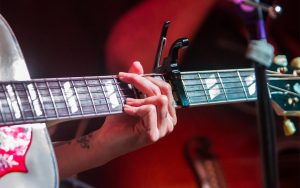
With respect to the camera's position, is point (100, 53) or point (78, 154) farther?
point (100, 53)

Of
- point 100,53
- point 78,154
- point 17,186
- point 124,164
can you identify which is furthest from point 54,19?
point 17,186

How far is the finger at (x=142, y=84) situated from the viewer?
3.30 ft

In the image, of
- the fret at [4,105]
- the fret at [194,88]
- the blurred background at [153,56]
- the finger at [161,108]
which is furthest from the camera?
the blurred background at [153,56]

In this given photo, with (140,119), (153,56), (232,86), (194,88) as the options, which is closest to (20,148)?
(140,119)

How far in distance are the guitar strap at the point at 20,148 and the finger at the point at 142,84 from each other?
0.18m

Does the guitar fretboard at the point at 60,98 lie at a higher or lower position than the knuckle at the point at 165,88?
higher

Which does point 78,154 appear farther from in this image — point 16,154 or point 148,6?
point 148,6

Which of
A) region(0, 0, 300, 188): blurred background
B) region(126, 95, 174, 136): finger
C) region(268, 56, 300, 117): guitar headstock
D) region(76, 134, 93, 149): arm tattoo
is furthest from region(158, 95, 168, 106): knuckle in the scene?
region(0, 0, 300, 188): blurred background

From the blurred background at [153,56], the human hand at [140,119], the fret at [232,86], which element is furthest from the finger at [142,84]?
the blurred background at [153,56]

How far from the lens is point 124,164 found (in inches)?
64.6

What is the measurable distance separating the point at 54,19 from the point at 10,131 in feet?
2.35

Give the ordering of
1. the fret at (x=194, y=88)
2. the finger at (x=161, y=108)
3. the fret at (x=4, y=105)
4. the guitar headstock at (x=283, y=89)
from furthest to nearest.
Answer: the guitar headstock at (x=283, y=89), the fret at (x=194, y=88), the finger at (x=161, y=108), the fret at (x=4, y=105)

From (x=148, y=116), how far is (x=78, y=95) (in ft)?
0.42

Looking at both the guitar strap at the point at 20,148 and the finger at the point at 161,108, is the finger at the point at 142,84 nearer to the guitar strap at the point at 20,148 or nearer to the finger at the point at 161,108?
the finger at the point at 161,108
